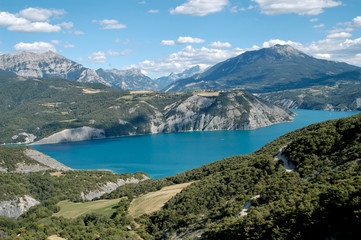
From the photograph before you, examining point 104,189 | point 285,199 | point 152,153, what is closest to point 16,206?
point 104,189

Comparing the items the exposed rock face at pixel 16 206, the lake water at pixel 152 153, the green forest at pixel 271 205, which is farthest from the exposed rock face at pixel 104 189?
the green forest at pixel 271 205

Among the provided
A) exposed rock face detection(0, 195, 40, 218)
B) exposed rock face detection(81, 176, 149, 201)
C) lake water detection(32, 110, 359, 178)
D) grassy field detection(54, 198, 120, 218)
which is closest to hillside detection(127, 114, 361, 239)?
grassy field detection(54, 198, 120, 218)

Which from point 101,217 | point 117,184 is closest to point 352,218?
point 101,217

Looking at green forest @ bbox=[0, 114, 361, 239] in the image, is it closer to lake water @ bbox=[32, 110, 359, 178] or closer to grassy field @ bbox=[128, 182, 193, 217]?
grassy field @ bbox=[128, 182, 193, 217]

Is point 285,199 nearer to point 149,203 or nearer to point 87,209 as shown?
point 149,203

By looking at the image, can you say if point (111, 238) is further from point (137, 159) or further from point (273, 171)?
point (137, 159)

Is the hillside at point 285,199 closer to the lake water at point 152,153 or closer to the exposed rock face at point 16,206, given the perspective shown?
the exposed rock face at point 16,206
